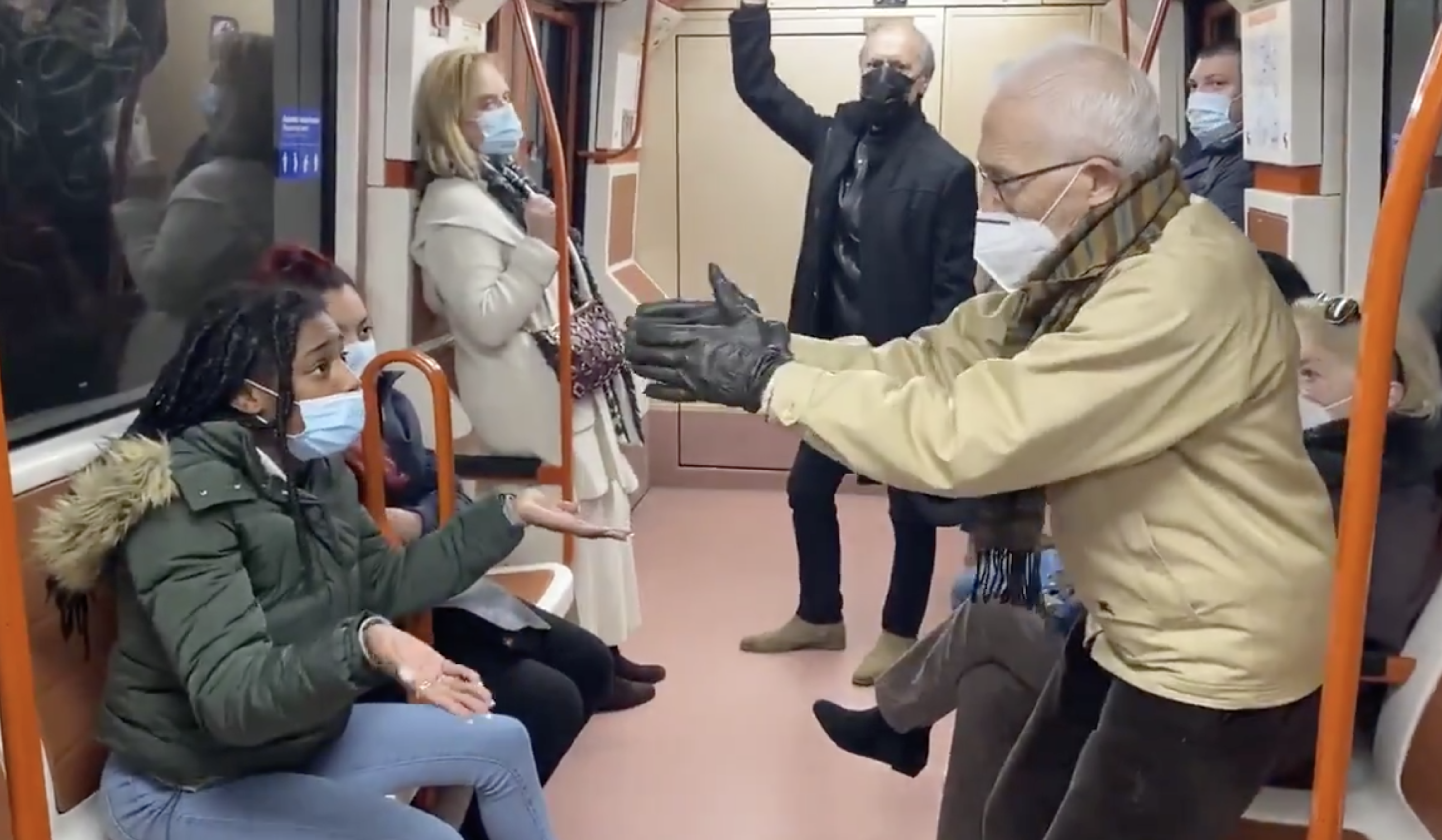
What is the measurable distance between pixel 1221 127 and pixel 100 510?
8.33 ft

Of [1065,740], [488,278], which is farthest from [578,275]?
[1065,740]

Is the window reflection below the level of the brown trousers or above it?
above

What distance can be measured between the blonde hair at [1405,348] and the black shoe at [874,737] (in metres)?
0.87

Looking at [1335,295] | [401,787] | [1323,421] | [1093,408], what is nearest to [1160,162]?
[1093,408]

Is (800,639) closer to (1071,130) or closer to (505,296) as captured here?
(505,296)

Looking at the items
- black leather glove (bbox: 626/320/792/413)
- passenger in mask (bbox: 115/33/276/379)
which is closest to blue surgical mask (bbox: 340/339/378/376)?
passenger in mask (bbox: 115/33/276/379)

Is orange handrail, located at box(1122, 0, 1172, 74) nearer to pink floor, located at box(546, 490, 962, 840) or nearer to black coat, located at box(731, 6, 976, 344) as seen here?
black coat, located at box(731, 6, 976, 344)

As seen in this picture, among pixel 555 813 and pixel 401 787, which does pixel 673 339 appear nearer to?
pixel 401 787

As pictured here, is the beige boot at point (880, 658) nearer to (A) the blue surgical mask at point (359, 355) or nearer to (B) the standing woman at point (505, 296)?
(B) the standing woman at point (505, 296)

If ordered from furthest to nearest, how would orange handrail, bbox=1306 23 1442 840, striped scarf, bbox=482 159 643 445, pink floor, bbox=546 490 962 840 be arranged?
striped scarf, bbox=482 159 643 445 → pink floor, bbox=546 490 962 840 → orange handrail, bbox=1306 23 1442 840

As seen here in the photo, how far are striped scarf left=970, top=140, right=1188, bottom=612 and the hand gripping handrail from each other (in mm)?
947

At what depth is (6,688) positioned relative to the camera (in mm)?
1414

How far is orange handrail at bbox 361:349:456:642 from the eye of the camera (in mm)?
2375

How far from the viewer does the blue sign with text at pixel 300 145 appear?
2.99m
